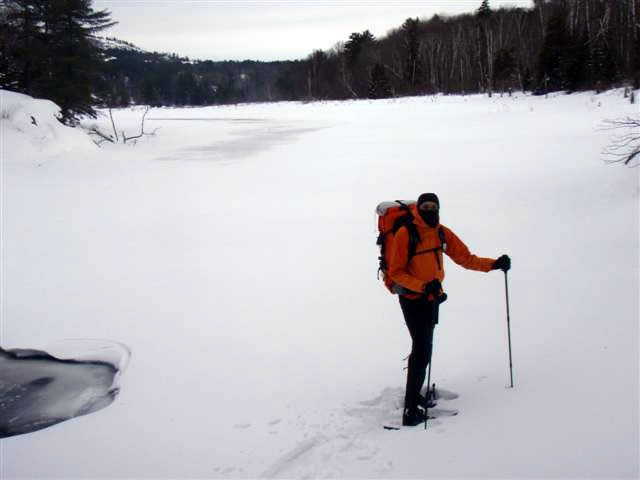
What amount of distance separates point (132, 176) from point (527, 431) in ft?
49.8

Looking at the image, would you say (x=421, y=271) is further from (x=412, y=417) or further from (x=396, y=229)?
(x=412, y=417)

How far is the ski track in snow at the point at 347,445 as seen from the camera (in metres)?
3.53

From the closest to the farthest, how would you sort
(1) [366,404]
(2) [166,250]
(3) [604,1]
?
(1) [366,404], (2) [166,250], (3) [604,1]

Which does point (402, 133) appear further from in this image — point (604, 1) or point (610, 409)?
point (604, 1)

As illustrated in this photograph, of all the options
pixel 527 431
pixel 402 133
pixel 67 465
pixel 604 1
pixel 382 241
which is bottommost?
pixel 67 465

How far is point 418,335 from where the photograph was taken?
392 centimetres

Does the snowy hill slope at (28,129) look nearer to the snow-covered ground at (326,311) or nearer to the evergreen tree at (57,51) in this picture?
the snow-covered ground at (326,311)

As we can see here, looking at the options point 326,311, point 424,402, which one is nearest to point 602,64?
point 326,311

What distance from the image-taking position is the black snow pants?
3840mm

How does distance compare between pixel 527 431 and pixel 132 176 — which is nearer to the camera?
pixel 527 431

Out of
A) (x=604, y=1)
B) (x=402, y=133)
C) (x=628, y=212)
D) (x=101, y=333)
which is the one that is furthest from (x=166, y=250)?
(x=604, y=1)

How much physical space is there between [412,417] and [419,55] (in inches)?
2199

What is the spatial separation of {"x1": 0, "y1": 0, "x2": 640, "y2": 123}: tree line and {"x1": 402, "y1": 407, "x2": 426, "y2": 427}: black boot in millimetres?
18239

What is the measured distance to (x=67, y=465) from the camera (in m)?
4.08
